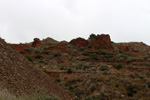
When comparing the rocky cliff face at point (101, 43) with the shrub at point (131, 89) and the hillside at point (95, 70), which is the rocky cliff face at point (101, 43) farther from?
the shrub at point (131, 89)

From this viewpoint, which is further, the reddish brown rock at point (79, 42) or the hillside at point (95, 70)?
the reddish brown rock at point (79, 42)

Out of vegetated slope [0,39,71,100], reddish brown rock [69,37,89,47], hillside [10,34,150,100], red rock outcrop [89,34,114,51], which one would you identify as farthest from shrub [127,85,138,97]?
reddish brown rock [69,37,89,47]

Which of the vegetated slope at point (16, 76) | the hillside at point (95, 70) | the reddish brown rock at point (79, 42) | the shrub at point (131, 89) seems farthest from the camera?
the reddish brown rock at point (79, 42)

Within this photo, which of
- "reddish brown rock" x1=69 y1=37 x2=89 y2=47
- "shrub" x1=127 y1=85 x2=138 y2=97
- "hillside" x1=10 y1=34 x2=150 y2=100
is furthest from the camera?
"reddish brown rock" x1=69 y1=37 x2=89 y2=47

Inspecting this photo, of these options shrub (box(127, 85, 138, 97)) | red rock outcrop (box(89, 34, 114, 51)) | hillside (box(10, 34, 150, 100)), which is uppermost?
red rock outcrop (box(89, 34, 114, 51))

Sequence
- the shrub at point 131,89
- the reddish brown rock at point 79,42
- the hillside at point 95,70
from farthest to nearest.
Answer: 1. the reddish brown rock at point 79,42
2. the hillside at point 95,70
3. the shrub at point 131,89

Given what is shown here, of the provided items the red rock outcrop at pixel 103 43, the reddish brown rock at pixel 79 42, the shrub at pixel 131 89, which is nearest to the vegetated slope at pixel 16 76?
the shrub at pixel 131 89

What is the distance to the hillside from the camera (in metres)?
16.4

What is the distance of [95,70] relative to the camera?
26.0 metres

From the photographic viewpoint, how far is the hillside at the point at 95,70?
16375 millimetres

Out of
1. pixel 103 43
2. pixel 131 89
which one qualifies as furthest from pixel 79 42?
pixel 131 89

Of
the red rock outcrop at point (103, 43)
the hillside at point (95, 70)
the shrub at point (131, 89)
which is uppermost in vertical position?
the red rock outcrop at point (103, 43)

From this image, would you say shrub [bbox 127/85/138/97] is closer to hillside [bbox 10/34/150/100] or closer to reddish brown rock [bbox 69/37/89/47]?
hillside [bbox 10/34/150/100]

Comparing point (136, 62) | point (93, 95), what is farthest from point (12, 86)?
point (136, 62)
